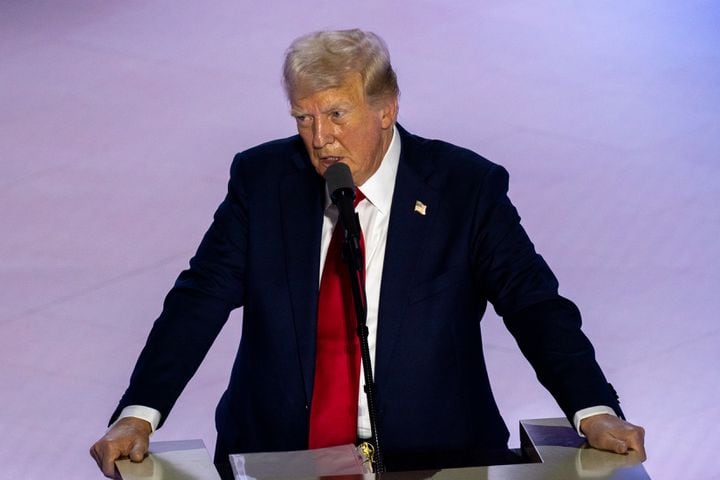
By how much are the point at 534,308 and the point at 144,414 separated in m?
0.75

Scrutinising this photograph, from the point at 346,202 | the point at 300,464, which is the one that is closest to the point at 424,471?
the point at 300,464

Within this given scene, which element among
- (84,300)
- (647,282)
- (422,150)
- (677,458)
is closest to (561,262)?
(647,282)

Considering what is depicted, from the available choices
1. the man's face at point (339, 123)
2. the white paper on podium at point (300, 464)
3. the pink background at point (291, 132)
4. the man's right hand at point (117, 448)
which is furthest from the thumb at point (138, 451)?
the pink background at point (291, 132)

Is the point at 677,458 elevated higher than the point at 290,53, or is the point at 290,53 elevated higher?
the point at 290,53

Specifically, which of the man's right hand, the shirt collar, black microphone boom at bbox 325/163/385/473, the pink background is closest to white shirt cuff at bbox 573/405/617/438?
black microphone boom at bbox 325/163/385/473

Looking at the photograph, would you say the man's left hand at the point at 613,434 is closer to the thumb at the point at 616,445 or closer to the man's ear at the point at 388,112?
the thumb at the point at 616,445

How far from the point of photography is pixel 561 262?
5410 mm

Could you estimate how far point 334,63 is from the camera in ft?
8.63

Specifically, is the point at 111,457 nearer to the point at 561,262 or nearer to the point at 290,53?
the point at 290,53

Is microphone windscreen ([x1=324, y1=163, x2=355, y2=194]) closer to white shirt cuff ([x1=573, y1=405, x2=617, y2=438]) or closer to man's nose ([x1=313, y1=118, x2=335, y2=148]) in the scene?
man's nose ([x1=313, y1=118, x2=335, y2=148])

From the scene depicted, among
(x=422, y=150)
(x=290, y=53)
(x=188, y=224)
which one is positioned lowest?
(x=188, y=224)

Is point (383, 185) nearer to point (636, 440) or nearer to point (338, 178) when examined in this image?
point (338, 178)

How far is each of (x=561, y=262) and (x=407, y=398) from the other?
9.09ft

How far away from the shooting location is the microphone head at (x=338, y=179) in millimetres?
2359
